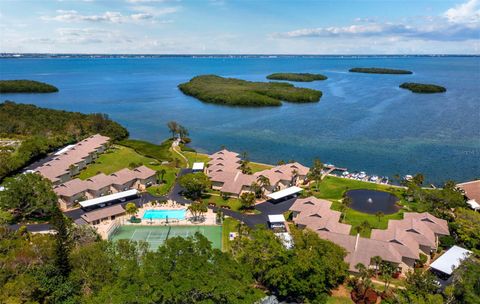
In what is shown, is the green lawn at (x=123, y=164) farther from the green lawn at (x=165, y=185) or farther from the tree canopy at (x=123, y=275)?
the tree canopy at (x=123, y=275)

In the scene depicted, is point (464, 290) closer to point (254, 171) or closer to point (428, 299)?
point (428, 299)

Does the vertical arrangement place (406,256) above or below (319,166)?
below

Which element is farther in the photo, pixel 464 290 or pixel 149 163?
pixel 149 163

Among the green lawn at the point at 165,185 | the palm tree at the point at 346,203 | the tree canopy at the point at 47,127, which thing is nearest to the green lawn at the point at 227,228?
the green lawn at the point at 165,185

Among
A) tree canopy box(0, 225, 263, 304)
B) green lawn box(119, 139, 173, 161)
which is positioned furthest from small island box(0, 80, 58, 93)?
tree canopy box(0, 225, 263, 304)

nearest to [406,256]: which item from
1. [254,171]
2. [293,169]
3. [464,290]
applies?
[464,290]

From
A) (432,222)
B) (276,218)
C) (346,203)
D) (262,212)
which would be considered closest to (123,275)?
(276,218)

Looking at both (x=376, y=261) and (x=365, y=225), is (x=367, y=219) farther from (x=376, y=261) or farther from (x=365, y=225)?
(x=376, y=261)
